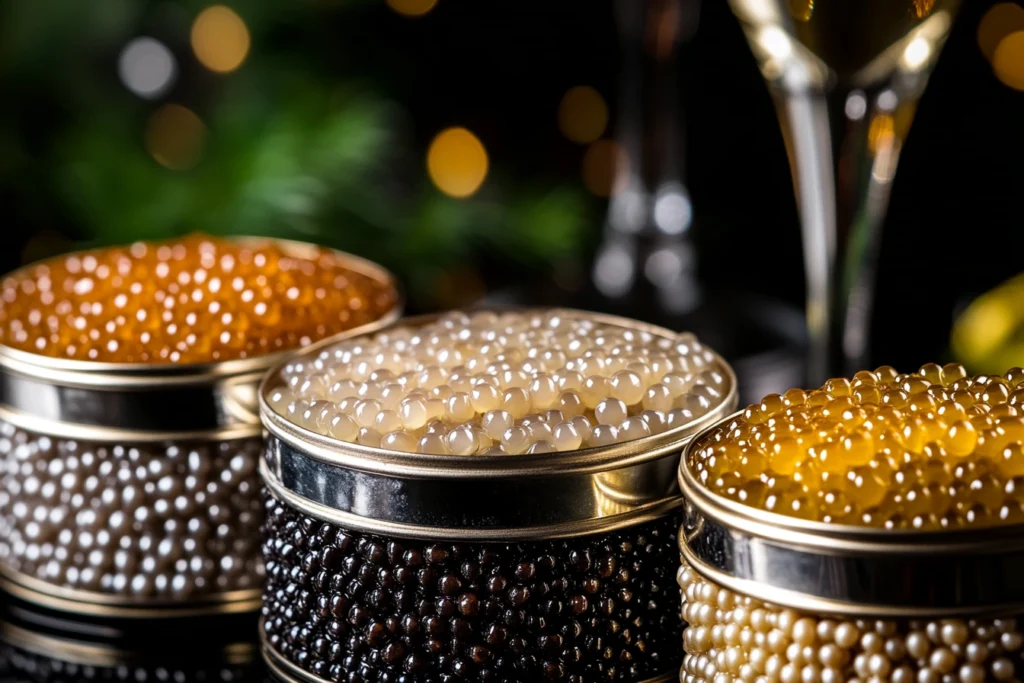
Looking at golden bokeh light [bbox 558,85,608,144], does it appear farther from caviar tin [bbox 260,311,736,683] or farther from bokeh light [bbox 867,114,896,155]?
caviar tin [bbox 260,311,736,683]

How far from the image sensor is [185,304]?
65 cm

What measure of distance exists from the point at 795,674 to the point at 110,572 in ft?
1.20

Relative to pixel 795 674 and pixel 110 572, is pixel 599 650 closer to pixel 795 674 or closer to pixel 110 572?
pixel 795 674

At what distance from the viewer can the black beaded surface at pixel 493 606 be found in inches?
19.2

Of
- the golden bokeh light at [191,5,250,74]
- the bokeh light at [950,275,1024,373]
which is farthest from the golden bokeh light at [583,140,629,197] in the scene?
the bokeh light at [950,275,1024,373]

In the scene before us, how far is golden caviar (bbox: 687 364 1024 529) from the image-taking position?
1.39 ft

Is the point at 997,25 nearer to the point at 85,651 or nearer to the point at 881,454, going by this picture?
the point at 881,454

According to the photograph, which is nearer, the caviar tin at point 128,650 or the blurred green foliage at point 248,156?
the caviar tin at point 128,650

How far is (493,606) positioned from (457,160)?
0.83m

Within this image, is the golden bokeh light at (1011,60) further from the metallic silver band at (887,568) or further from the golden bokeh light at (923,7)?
the metallic silver band at (887,568)

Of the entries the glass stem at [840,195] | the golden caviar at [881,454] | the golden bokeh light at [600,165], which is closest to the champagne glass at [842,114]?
the glass stem at [840,195]

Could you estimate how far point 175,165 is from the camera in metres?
1.21

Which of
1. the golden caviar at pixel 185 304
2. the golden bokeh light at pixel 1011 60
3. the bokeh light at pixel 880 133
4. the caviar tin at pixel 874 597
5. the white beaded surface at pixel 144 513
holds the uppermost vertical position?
the golden bokeh light at pixel 1011 60

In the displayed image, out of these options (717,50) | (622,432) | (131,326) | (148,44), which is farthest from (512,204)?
(622,432)
